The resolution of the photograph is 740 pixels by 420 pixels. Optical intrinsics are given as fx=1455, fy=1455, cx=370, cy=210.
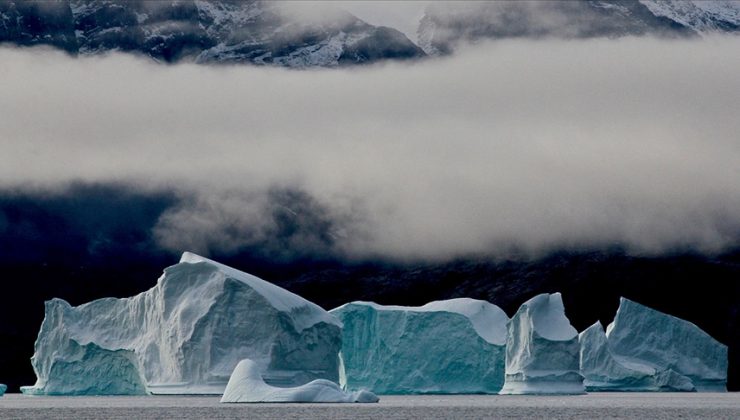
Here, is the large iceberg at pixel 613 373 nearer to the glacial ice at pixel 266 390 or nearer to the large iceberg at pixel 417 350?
the large iceberg at pixel 417 350

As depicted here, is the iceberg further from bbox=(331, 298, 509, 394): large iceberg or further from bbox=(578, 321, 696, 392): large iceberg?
bbox=(331, 298, 509, 394): large iceberg

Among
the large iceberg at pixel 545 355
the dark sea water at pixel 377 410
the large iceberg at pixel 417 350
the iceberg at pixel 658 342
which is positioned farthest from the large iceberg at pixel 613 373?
the dark sea water at pixel 377 410

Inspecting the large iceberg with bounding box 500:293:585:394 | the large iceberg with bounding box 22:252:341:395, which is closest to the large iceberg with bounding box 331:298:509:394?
the large iceberg with bounding box 500:293:585:394

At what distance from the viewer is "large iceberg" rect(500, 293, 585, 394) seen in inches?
1912

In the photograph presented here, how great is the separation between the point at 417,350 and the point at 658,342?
12434mm

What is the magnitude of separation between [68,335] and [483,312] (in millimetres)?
15231

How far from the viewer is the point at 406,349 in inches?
2056

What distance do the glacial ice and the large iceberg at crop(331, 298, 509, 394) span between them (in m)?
12.1

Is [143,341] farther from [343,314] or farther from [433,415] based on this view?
[433,415]

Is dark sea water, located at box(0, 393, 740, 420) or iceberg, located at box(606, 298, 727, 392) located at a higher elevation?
dark sea water, located at box(0, 393, 740, 420)

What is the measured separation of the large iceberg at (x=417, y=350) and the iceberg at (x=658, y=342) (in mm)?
8919

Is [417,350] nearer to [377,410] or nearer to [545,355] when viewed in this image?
[545,355]

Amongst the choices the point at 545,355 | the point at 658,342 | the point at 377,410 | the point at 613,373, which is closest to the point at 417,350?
the point at 545,355

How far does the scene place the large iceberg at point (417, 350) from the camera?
52094 mm
